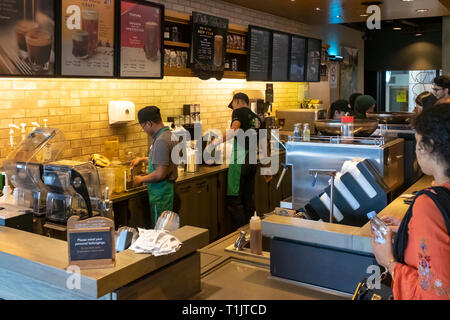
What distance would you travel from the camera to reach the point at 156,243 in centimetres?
201

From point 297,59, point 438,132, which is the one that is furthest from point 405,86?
point 438,132

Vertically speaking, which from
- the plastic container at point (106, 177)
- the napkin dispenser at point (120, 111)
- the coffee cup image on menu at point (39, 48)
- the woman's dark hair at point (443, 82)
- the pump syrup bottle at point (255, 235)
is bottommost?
the pump syrup bottle at point (255, 235)

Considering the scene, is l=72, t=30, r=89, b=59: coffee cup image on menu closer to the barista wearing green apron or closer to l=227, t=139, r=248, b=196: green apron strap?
the barista wearing green apron

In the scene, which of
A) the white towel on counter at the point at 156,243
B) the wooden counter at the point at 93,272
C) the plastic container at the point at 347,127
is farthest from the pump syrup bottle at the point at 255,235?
the plastic container at the point at 347,127

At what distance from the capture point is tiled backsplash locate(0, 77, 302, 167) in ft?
13.2

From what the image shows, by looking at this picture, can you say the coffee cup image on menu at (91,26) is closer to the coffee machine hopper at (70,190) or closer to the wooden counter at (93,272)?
the coffee machine hopper at (70,190)

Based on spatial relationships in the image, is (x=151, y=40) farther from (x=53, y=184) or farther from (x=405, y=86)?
(x=405, y=86)

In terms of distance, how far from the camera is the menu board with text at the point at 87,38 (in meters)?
4.02

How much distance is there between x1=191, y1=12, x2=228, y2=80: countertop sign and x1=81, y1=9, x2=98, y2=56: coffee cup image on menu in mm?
1467

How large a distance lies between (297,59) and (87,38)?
4159 millimetres

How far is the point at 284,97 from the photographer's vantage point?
8.12m

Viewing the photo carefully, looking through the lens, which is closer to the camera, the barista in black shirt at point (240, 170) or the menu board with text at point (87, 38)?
the menu board with text at point (87, 38)

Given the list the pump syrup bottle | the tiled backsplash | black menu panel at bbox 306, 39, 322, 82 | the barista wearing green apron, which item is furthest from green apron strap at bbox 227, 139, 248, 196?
black menu panel at bbox 306, 39, 322, 82

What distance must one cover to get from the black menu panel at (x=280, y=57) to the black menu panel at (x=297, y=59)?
159mm
